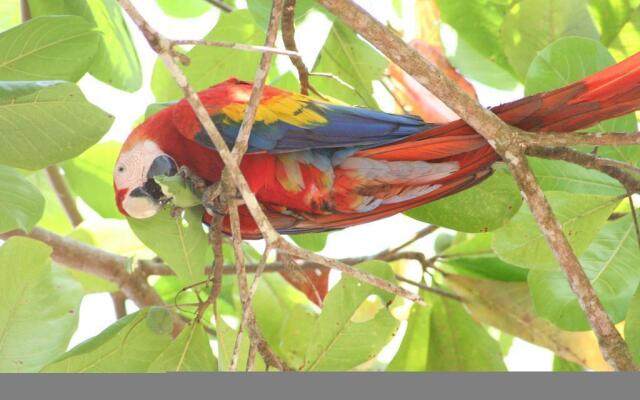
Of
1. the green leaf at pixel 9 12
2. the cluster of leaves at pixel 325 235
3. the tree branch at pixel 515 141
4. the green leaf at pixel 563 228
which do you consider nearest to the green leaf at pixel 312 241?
the cluster of leaves at pixel 325 235

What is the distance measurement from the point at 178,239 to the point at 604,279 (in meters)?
0.87

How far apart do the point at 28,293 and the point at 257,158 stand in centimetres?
52

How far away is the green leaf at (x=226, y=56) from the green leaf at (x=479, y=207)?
62cm

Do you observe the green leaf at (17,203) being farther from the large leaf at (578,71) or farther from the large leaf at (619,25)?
the large leaf at (619,25)

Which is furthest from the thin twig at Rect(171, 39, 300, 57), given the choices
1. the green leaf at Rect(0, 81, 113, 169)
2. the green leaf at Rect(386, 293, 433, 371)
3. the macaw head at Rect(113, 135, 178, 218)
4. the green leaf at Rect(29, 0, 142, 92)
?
the green leaf at Rect(386, 293, 433, 371)

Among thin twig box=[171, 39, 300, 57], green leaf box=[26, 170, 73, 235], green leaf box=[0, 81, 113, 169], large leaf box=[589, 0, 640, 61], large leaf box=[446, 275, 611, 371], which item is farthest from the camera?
green leaf box=[26, 170, 73, 235]

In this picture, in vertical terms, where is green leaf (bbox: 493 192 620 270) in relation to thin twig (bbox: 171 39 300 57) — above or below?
below

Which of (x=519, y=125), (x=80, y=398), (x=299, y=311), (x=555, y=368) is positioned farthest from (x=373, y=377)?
(x=555, y=368)

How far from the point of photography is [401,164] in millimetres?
1717

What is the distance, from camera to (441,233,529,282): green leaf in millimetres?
2273

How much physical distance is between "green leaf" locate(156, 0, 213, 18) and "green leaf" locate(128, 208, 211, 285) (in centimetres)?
97

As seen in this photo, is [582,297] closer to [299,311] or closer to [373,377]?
[373,377]

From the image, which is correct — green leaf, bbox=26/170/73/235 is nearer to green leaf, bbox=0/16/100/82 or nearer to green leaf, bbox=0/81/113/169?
green leaf, bbox=0/16/100/82

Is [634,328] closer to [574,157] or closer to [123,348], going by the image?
[574,157]
